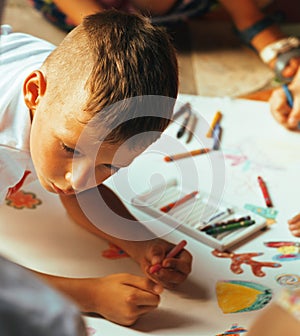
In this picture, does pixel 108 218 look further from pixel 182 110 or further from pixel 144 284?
pixel 182 110

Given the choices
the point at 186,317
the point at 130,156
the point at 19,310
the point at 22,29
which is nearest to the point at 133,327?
the point at 186,317

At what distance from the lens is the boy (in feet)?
2.11

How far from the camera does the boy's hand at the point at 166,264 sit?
2.47 ft

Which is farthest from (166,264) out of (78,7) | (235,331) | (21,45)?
(78,7)

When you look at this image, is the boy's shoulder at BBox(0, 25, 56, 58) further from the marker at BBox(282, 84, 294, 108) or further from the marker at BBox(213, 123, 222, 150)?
the marker at BBox(282, 84, 294, 108)

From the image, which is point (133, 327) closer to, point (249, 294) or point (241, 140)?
point (249, 294)

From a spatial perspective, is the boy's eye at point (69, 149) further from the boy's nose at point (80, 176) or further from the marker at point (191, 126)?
the marker at point (191, 126)

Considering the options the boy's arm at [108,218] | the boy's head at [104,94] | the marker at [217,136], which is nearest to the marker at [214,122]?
the marker at [217,136]

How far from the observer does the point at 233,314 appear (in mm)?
714

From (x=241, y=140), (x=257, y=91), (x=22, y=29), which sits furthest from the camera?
(x=22, y=29)

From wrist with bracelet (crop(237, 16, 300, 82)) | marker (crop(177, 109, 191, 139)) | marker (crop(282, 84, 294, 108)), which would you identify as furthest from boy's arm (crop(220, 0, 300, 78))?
marker (crop(177, 109, 191, 139))

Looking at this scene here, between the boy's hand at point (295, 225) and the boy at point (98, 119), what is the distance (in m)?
0.15

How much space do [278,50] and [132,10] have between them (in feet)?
0.90

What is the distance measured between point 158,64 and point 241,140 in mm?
396
